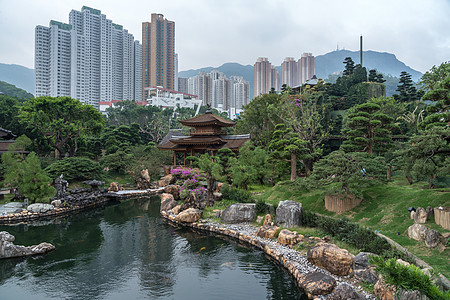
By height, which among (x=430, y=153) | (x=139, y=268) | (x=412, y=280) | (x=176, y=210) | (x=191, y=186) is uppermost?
(x=430, y=153)

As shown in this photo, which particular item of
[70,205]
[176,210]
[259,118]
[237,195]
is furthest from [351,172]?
[259,118]

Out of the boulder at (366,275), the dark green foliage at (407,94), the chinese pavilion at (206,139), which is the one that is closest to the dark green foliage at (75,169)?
the chinese pavilion at (206,139)

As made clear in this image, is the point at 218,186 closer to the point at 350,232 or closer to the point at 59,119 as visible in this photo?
the point at 350,232

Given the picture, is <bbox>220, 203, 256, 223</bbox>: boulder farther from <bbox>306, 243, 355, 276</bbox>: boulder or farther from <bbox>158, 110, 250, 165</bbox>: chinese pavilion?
<bbox>158, 110, 250, 165</bbox>: chinese pavilion

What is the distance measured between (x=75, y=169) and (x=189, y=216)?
524 inches

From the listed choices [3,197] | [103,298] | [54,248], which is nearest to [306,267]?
[103,298]

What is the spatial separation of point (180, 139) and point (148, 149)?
5784 millimetres

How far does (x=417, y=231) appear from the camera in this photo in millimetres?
9391

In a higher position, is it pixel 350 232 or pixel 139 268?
pixel 350 232

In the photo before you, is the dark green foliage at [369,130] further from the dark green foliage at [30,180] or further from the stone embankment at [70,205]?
the dark green foliage at [30,180]

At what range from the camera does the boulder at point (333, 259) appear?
29.5 ft

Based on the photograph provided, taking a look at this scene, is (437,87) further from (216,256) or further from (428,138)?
(216,256)

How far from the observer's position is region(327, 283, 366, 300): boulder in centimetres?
751

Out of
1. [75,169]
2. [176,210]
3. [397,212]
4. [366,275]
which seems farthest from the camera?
[75,169]
